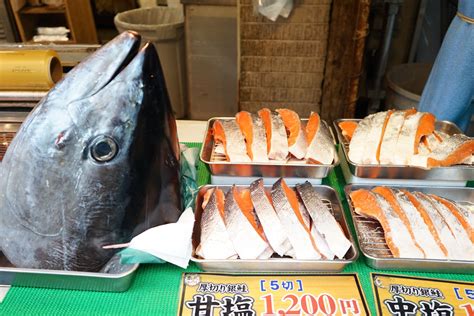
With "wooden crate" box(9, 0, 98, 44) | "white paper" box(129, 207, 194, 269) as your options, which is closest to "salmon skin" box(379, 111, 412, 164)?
"white paper" box(129, 207, 194, 269)

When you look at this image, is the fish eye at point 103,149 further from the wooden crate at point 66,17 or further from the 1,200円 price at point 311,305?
the wooden crate at point 66,17

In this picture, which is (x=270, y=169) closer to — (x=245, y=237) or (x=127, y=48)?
(x=245, y=237)

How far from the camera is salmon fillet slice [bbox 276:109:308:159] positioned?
1.57m

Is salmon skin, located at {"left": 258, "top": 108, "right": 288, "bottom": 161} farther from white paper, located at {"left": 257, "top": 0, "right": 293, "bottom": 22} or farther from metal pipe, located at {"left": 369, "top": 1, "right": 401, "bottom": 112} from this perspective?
metal pipe, located at {"left": 369, "top": 1, "right": 401, "bottom": 112}

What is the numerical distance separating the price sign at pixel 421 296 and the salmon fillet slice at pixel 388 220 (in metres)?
0.09

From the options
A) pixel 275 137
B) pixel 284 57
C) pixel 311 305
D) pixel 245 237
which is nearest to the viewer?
pixel 311 305

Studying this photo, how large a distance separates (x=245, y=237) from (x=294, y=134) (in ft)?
2.08

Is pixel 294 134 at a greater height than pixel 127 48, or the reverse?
pixel 127 48

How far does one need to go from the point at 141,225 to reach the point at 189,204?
0.85 ft

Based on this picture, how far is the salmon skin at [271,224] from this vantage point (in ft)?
3.89

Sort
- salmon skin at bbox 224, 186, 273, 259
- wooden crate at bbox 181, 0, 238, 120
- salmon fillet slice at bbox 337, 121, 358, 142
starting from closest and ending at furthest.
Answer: salmon skin at bbox 224, 186, 273, 259, salmon fillet slice at bbox 337, 121, 358, 142, wooden crate at bbox 181, 0, 238, 120

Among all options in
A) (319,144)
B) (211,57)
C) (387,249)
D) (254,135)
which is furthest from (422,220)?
(211,57)

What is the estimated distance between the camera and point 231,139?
162cm

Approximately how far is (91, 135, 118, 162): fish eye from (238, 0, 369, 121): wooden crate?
2407 mm
